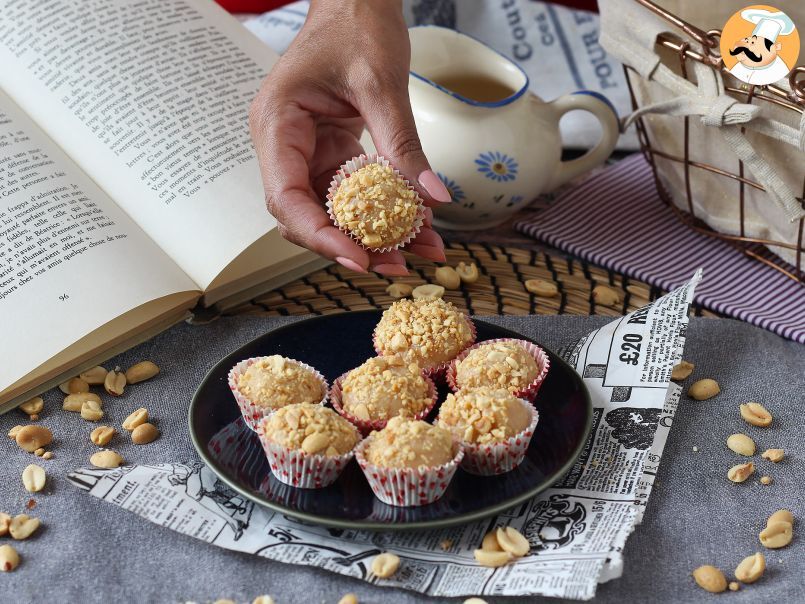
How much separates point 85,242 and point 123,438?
0.27m

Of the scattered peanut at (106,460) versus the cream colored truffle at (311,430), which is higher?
the cream colored truffle at (311,430)

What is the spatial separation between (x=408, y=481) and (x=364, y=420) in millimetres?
108

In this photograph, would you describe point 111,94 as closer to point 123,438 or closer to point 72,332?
point 72,332

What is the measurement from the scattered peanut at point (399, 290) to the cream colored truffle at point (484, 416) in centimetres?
36

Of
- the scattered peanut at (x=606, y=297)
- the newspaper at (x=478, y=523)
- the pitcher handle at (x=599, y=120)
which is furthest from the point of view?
the pitcher handle at (x=599, y=120)

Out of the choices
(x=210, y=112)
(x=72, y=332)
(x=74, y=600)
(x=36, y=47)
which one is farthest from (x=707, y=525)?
(x=36, y=47)

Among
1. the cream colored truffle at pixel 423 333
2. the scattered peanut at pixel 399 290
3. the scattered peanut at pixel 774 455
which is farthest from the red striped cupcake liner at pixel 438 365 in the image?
the scattered peanut at pixel 774 455

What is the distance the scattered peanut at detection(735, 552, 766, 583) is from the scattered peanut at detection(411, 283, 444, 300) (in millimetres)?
531

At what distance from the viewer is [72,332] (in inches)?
40.8

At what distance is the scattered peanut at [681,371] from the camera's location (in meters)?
1.07

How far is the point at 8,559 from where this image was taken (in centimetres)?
81

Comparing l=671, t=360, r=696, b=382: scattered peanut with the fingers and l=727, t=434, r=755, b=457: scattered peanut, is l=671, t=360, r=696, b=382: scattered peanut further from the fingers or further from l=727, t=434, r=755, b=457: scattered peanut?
the fingers

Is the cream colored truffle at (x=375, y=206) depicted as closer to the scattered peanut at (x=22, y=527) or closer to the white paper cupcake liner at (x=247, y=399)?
the white paper cupcake liner at (x=247, y=399)

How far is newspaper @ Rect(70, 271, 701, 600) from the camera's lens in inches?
30.9
